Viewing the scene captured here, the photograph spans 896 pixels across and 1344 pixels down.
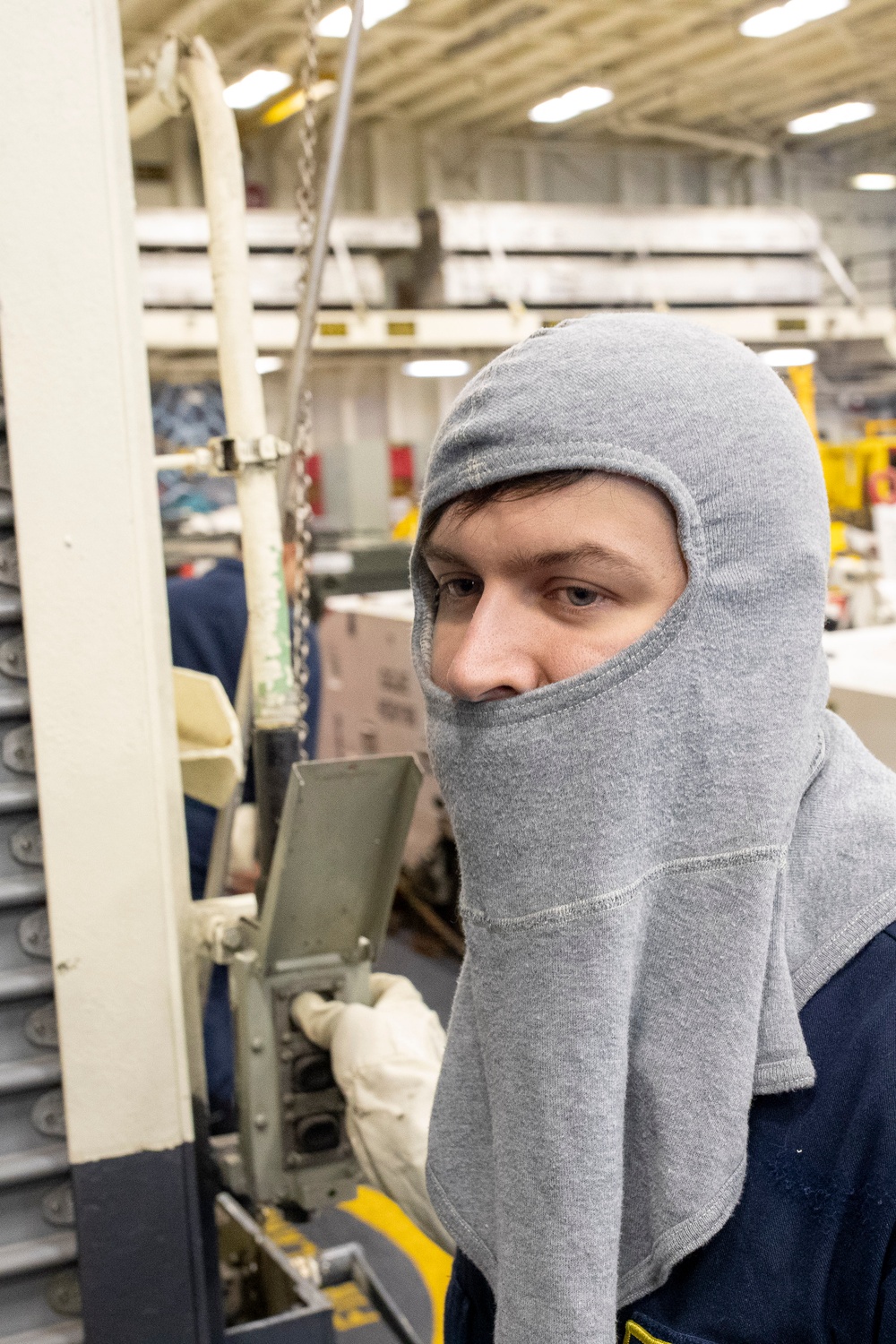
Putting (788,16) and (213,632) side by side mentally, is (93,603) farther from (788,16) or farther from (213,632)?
(788,16)

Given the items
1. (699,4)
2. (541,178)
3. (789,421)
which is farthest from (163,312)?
(789,421)

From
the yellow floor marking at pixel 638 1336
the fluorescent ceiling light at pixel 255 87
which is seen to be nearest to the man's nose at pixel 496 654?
the yellow floor marking at pixel 638 1336

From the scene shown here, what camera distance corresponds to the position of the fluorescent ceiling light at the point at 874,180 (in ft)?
38.1

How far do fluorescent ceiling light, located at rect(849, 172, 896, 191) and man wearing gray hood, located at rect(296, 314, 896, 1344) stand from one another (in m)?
12.1

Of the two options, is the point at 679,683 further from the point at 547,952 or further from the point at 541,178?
the point at 541,178

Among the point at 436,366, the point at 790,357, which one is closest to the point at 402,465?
the point at 436,366

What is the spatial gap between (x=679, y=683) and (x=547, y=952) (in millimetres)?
231

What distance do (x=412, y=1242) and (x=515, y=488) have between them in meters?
3.01

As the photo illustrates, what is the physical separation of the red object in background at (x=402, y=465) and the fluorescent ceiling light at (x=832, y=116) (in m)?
4.78

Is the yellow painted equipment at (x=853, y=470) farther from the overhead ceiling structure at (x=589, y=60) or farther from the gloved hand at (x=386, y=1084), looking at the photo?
the gloved hand at (x=386, y=1084)

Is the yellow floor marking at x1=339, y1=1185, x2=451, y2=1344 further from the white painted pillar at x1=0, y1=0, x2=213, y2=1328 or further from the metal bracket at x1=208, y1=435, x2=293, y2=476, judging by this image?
the metal bracket at x1=208, y1=435, x2=293, y2=476

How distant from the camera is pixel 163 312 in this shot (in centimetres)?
724

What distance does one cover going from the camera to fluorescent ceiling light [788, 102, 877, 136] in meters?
10.6

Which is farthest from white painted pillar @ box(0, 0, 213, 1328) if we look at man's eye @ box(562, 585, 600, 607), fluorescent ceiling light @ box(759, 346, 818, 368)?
fluorescent ceiling light @ box(759, 346, 818, 368)
